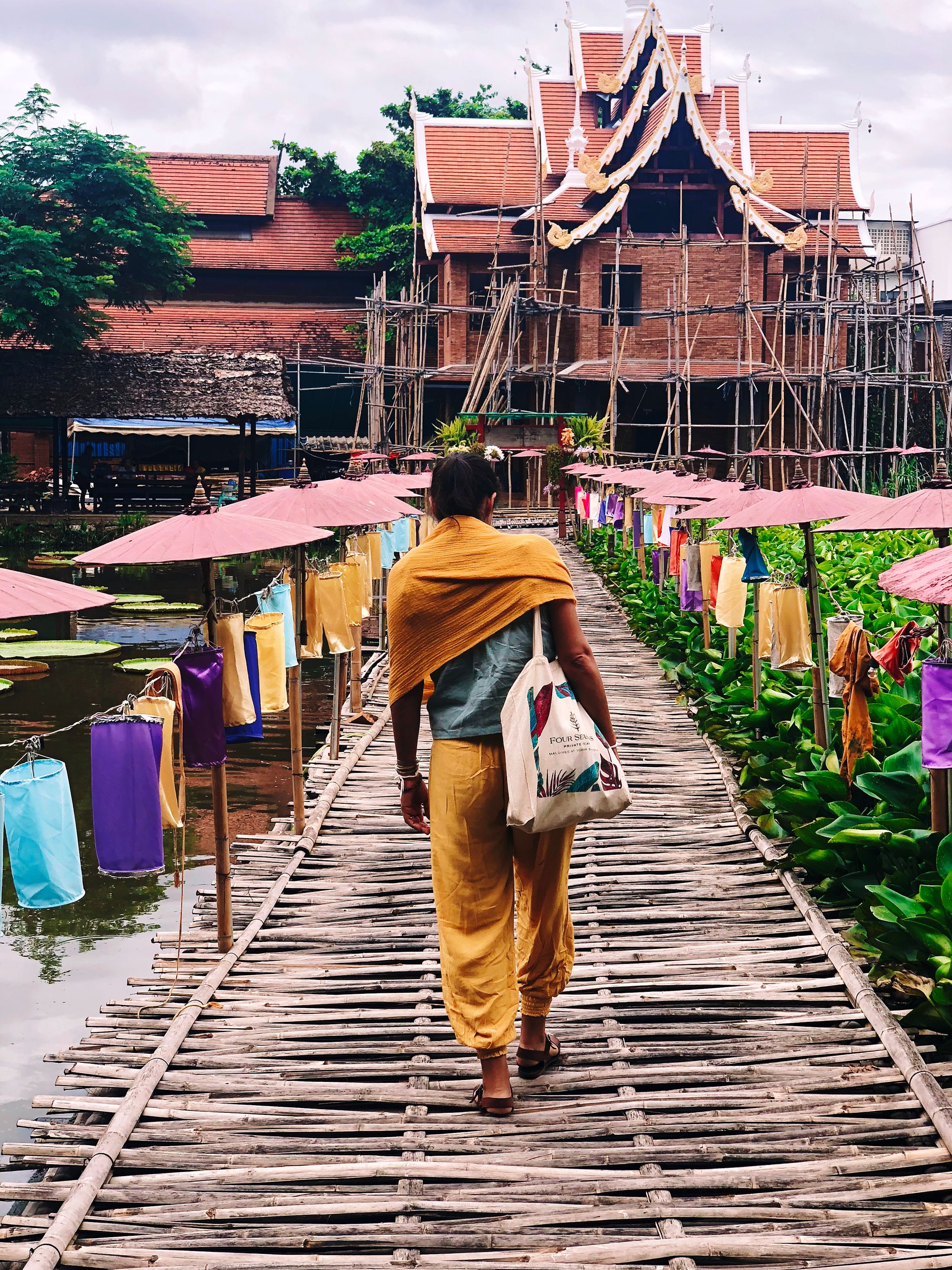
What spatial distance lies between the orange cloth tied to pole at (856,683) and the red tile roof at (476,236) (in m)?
22.1

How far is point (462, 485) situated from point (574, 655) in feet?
1.66

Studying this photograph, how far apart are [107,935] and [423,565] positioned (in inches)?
149

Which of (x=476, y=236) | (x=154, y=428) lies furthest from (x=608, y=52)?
(x=154, y=428)

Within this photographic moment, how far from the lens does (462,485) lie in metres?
3.23

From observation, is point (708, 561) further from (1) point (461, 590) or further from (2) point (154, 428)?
(2) point (154, 428)

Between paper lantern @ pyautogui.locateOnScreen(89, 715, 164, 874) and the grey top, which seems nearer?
the grey top

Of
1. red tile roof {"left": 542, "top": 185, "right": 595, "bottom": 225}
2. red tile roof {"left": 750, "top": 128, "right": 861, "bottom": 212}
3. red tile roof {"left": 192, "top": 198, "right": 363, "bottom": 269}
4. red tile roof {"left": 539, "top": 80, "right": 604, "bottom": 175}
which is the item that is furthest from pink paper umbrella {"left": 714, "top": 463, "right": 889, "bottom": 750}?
red tile roof {"left": 192, "top": 198, "right": 363, "bottom": 269}

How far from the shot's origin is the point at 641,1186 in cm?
290

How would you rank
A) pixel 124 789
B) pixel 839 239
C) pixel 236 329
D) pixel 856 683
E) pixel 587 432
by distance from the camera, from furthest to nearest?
pixel 236 329, pixel 839 239, pixel 587 432, pixel 856 683, pixel 124 789

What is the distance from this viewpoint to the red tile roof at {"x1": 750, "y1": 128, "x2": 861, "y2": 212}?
2667 cm

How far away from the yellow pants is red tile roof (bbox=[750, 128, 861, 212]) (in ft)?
84.1

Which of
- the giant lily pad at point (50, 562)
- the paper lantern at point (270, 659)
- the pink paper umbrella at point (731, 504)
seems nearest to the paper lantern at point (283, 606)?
the paper lantern at point (270, 659)

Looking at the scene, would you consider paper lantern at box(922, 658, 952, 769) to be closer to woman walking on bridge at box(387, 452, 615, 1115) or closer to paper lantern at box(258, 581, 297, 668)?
woman walking on bridge at box(387, 452, 615, 1115)

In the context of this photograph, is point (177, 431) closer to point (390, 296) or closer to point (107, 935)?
point (390, 296)
